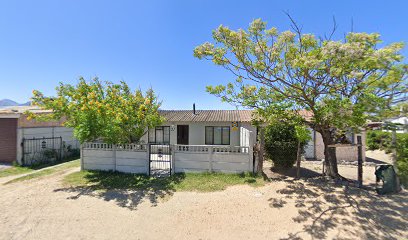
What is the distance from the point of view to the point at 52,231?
531 centimetres

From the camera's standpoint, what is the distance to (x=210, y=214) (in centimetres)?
628

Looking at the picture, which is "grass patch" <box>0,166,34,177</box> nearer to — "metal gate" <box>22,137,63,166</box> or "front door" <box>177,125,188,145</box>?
"metal gate" <box>22,137,63,166</box>

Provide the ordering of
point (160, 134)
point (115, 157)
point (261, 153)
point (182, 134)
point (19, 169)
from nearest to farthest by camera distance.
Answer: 1. point (261, 153)
2. point (115, 157)
3. point (19, 169)
4. point (182, 134)
5. point (160, 134)

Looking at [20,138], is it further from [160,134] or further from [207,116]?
[207,116]

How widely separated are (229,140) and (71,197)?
12.5 m

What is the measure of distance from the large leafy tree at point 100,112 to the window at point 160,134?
6794 mm

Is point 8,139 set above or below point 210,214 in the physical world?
above

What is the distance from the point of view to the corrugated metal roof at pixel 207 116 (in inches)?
693

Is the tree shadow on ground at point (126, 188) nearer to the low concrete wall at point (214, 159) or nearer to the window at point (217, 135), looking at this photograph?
the low concrete wall at point (214, 159)

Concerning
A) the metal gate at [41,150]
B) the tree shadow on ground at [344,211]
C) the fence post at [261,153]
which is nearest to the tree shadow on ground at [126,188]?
the fence post at [261,153]

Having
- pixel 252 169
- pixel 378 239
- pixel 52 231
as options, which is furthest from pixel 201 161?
pixel 378 239

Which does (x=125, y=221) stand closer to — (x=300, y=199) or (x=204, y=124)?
(x=300, y=199)

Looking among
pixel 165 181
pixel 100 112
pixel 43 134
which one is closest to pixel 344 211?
pixel 165 181

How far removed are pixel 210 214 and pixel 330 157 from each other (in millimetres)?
6372
